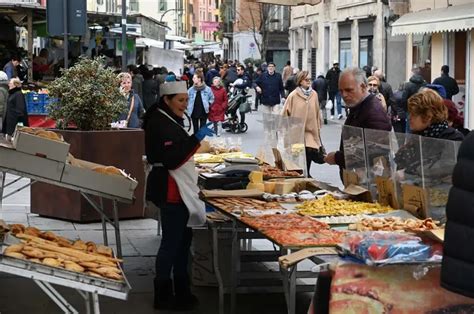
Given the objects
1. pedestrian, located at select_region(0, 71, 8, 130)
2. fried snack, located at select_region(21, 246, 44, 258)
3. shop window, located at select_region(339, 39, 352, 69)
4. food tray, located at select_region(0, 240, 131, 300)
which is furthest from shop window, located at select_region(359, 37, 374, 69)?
food tray, located at select_region(0, 240, 131, 300)

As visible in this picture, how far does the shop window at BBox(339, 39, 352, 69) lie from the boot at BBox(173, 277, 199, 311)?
3425cm

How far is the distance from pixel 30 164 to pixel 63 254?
63.4 inches

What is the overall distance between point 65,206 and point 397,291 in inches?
291

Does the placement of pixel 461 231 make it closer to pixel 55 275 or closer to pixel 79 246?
pixel 55 275

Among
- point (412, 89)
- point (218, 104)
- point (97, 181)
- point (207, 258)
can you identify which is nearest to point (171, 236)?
point (97, 181)

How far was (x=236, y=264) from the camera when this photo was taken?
7805 mm

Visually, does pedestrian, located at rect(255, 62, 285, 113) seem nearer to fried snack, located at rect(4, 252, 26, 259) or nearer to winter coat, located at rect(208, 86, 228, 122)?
winter coat, located at rect(208, 86, 228, 122)

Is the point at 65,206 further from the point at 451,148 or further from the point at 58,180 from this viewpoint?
the point at 451,148

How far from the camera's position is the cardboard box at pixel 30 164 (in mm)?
7438

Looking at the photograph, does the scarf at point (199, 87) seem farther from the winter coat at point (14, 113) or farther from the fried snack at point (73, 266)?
the fried snack at point (73, 266)

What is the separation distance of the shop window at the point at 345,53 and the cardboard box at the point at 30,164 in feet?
115

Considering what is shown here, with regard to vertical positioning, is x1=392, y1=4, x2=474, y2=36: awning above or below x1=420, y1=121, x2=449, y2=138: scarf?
above

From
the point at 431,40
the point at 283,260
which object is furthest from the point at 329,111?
the point at 283,260

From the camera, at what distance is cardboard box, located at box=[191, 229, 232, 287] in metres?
8.72
